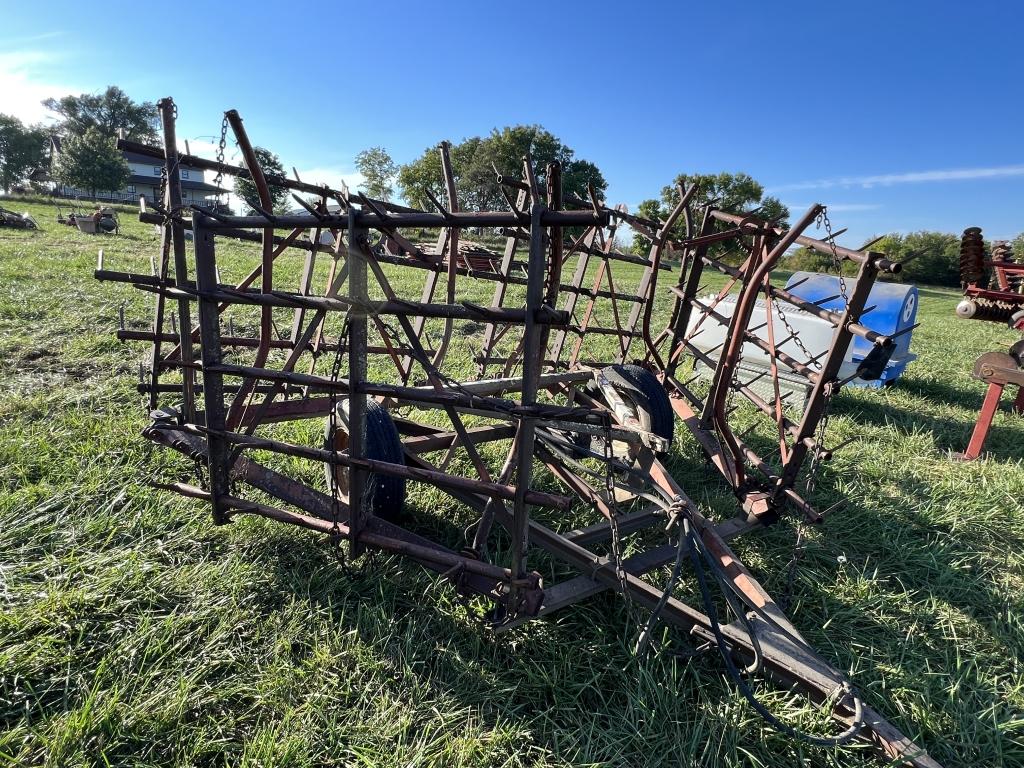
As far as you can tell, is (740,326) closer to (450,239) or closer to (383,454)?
(450,239)

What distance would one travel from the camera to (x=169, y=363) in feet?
10.8

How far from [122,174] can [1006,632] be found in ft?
196

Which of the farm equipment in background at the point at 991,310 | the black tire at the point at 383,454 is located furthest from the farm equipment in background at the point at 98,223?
the farm equipment in background at the point at 991,310

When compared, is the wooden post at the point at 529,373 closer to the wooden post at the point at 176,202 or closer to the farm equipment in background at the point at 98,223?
the wooden post at the point at 176,202

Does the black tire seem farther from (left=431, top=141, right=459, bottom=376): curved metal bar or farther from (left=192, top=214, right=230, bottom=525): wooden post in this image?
(left=431, top=141, right=459, bottom=376): curved metal bar

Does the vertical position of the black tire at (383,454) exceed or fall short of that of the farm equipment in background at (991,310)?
it falls short

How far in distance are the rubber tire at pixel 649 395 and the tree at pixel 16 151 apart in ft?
293

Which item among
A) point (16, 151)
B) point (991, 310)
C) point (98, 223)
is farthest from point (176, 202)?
point (16, 151)

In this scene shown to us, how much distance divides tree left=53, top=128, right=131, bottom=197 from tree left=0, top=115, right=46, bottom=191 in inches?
1234

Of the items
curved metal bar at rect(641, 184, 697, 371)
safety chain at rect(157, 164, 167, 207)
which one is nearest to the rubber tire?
curved metal bar at rect(641, 184, 697, 371)

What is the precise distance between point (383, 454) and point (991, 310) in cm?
731

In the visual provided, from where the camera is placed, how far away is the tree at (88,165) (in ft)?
138

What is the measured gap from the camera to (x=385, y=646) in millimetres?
2604

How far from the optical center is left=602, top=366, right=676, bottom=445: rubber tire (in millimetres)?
4363
